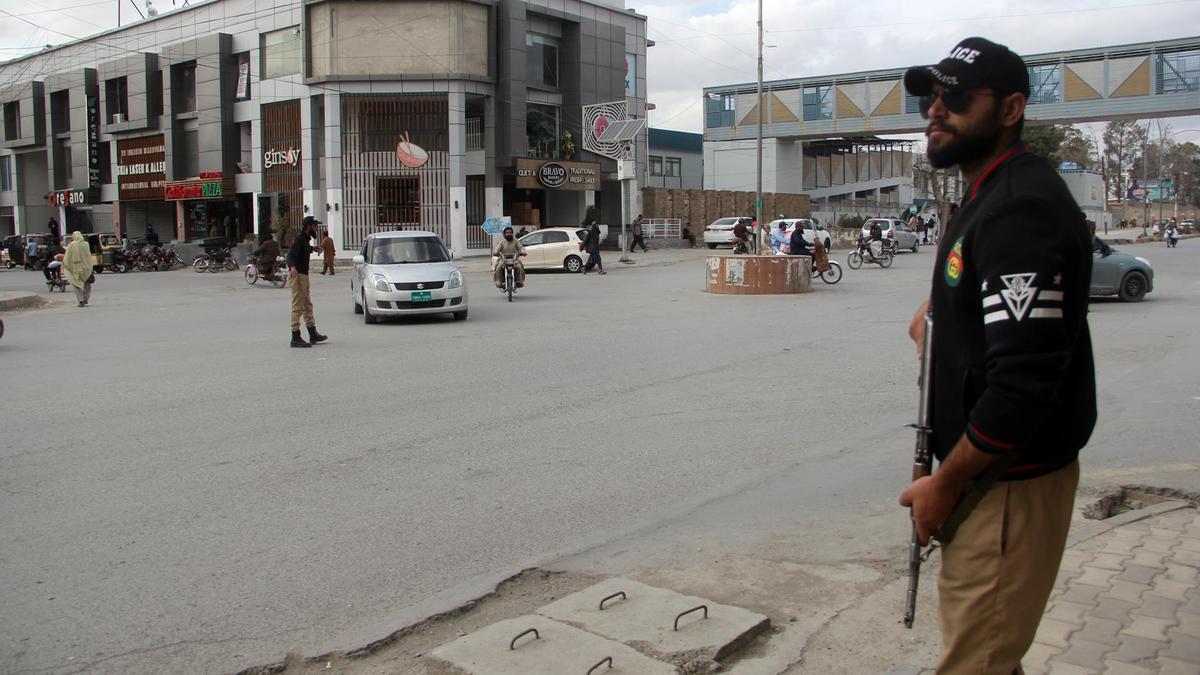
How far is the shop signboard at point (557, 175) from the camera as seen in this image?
42125 mm

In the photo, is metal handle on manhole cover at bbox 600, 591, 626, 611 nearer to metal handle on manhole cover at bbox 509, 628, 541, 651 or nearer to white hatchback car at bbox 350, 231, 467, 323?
metal handle on manhole cover at bbox 509, 628, 541, 651

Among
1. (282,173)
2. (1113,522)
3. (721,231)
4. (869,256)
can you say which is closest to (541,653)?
(1113,522)

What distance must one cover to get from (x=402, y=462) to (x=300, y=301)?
7366 mm

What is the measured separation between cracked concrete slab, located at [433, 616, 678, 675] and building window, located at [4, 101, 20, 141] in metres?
68.9

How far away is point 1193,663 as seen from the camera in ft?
12.4

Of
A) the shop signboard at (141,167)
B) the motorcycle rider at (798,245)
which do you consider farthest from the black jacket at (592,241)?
the shop signboard at (141,167)

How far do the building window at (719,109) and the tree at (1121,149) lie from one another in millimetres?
65944

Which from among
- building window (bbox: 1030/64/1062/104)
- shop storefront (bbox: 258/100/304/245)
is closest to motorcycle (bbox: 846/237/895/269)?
building window (bbox: 1030/64/1062/104)

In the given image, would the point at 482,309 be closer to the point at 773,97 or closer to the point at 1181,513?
the point at 1181,513

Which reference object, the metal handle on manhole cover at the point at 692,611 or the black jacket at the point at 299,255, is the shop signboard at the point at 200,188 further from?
the metal handle on manhole cover at the point at 692,611

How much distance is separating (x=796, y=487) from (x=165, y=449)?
15.7 feet

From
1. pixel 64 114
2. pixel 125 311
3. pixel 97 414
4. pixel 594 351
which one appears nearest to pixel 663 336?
pixel 594 351

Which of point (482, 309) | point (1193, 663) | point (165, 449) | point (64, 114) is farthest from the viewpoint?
point (64, 114)

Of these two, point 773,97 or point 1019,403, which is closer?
point 1019,403
